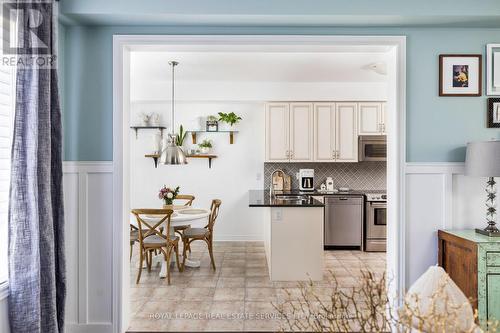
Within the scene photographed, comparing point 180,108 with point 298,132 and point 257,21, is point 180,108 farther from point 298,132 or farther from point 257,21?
point 257,21

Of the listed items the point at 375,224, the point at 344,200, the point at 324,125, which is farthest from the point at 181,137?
the point at 375,224

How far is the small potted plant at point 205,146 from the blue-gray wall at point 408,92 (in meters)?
3.20

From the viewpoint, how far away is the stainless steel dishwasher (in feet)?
18.0

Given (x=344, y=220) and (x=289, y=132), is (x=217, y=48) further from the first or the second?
(x=344, y=220)

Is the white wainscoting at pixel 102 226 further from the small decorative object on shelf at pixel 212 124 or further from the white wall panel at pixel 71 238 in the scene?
the small decorative object on shelf at pixel 212 124

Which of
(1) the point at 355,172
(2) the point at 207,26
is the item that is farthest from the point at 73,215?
(1) the point at 355,172

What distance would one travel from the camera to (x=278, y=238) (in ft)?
13.4

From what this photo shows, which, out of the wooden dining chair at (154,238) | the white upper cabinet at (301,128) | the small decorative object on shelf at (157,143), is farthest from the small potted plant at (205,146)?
the wooden dining chair at (154,238)

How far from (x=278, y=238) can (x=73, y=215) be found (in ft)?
7.33

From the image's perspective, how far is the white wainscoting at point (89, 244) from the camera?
267 cm

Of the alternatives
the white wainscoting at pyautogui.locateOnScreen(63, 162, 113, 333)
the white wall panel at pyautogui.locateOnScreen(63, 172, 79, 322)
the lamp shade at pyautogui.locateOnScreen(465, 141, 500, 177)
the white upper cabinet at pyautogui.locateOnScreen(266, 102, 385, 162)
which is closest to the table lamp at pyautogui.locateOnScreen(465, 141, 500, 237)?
the lamp shade at pyautogui.locateOnScreen(465, 141, 500, 177)

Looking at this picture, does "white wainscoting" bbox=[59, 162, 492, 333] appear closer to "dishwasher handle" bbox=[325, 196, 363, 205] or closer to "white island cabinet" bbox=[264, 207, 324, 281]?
"white island cabinet" bbox=[264, 207, 324, 281]

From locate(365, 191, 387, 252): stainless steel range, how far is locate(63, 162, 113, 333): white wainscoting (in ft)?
13.2

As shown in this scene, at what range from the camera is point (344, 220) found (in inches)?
217
